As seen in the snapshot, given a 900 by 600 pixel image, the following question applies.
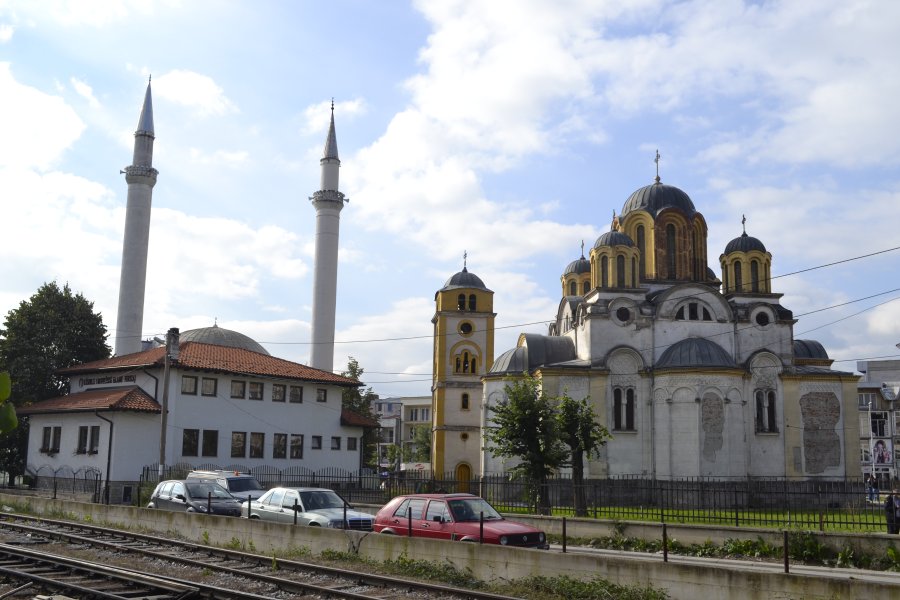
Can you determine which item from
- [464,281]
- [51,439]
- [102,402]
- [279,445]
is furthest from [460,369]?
[51,439]

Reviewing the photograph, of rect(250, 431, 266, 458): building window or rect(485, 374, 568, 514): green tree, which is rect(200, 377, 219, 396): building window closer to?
rect(250, 431, 266, 458): building window

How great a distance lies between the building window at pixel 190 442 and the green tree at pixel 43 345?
11.1m

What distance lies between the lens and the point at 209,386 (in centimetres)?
3828

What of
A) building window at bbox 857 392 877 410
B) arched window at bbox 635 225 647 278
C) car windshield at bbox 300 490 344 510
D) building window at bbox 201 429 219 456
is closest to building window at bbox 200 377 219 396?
building window at bbox 201 429 219 456

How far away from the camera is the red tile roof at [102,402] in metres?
34.7

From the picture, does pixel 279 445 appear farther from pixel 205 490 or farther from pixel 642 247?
pixel 642 247

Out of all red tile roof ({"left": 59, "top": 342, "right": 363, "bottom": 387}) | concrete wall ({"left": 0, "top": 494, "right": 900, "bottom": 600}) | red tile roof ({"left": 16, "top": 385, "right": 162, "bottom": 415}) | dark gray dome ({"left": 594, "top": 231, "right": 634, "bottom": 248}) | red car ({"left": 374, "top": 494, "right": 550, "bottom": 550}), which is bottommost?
concrete wall ({"left": 0, "top": 494, "right": 900, "bottom": 600})

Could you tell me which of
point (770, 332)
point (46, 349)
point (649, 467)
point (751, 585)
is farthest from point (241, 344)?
point (751, 585)

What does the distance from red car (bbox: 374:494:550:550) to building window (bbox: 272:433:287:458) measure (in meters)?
23.7

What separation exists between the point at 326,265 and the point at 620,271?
930 inches

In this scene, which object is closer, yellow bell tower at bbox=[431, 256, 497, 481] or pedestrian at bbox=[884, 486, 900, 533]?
pedestrian at bbox=[884, 486, 900, 533]

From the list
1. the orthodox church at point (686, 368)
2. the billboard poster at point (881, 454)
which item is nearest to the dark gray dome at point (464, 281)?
the orthodox church at point (686, 368)

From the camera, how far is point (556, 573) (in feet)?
44.7

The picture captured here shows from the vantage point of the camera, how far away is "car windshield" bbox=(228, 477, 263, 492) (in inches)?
945
